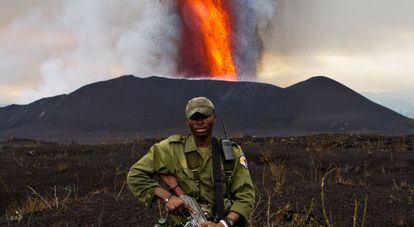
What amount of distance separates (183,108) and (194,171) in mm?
60074

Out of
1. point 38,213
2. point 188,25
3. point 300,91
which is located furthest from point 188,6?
point 38,213

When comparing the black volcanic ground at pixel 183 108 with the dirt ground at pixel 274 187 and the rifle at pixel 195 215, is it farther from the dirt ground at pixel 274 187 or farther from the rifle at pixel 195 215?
the rifle at pixel 195 215

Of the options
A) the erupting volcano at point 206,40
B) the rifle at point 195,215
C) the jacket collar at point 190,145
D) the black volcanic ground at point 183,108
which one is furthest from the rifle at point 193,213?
the erupting volcano at point 206,40

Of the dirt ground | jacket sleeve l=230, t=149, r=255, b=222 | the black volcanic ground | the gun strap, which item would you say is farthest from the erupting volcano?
the gun strap

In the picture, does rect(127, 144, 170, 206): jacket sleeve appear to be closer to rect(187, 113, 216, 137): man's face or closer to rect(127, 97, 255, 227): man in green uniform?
rect(127, 97, 255, 227): man in green uniform

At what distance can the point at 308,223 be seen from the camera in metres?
7.86

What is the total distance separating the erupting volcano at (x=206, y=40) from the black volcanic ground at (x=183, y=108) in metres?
9.42

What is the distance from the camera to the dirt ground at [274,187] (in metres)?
8.22

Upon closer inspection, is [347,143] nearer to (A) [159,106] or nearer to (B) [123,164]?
(B) [123,164]

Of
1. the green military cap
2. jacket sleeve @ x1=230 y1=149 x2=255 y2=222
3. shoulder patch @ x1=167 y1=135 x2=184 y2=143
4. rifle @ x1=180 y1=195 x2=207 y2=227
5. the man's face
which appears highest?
the green military cap

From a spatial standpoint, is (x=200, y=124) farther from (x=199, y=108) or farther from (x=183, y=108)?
(x=183, y=108)

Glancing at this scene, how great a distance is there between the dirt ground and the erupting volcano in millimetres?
54416

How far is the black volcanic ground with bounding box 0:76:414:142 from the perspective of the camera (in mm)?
55094

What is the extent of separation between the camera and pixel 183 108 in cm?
6431
